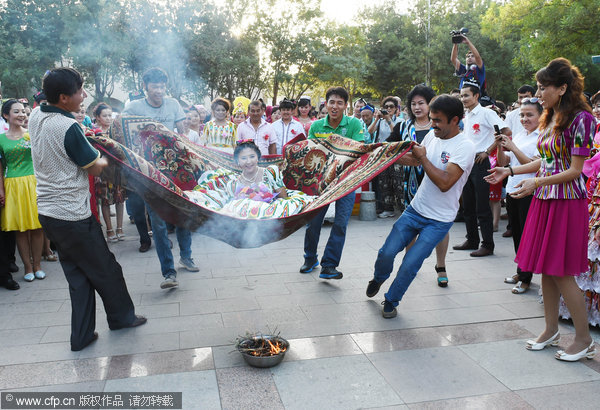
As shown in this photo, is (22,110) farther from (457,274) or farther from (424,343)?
(457,274)

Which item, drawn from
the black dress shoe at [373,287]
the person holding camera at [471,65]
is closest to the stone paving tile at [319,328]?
the black dress shoe at [373,287]

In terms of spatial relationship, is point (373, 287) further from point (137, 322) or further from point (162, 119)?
point (162, 119)

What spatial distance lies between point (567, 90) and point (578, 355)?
1703 millimetres

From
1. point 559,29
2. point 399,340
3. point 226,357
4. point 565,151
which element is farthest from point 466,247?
point 559,29

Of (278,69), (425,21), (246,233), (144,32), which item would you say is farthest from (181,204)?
(425,21)

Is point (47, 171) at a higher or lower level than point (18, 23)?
lower

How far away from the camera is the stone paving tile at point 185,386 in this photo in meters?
2.83

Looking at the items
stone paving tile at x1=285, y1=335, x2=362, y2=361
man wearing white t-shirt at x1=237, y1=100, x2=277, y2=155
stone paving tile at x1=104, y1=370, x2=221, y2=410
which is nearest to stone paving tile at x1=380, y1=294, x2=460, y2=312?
stone paving tile at x1=285, y1=335, x2=362, y2=361

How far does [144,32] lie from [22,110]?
14149mm

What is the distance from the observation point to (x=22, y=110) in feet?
16.3

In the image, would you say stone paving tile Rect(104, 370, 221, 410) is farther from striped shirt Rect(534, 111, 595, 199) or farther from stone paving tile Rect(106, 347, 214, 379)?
striped shirt Rect(534, 111, 595, 199)

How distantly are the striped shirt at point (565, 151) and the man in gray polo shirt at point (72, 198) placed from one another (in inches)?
115

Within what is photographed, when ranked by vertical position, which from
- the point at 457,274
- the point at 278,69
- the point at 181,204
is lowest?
the point at 457,274

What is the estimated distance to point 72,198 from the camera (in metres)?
3.45
